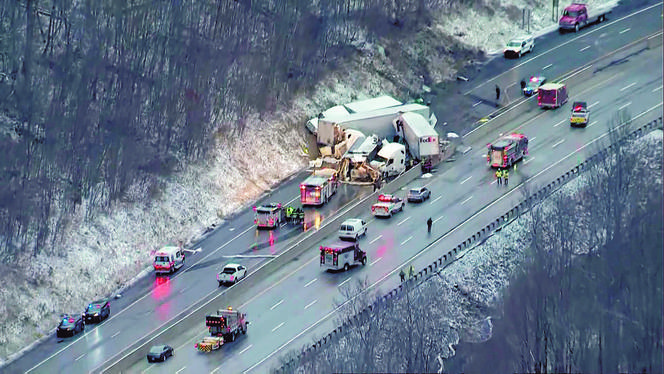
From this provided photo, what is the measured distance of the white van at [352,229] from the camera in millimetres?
109688

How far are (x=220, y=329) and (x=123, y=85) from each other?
25.5 meters

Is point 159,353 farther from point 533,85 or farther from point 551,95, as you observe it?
point 533,85

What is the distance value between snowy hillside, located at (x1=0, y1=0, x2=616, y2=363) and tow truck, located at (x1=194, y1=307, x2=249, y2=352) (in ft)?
30.3

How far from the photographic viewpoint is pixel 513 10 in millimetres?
→ 147500

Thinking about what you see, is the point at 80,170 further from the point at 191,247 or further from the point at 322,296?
the point at 322,296

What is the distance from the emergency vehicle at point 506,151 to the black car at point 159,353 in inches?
1283

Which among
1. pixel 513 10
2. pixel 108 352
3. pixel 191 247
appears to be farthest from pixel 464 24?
pixel 108 352

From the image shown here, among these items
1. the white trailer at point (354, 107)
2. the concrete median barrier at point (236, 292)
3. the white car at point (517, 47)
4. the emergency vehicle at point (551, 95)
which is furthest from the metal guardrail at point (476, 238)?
the white car at point (517, 47)

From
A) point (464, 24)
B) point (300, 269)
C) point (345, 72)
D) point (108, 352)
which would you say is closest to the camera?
point (108, 352)

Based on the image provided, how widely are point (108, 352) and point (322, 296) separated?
13.3 metres

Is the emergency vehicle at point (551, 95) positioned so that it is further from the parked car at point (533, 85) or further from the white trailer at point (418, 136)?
the white trailer at point (418, 136)

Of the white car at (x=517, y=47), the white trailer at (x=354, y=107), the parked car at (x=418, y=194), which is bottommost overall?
the parked car at (x=418, y=194)

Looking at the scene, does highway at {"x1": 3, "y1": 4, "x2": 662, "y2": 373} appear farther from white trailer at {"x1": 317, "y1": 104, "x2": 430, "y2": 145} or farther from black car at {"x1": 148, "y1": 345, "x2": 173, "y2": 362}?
white trailer at {"x1": 317, "y1": 104, "x2": 430, "y2": 145}

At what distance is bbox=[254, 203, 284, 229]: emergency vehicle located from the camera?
112 meters
